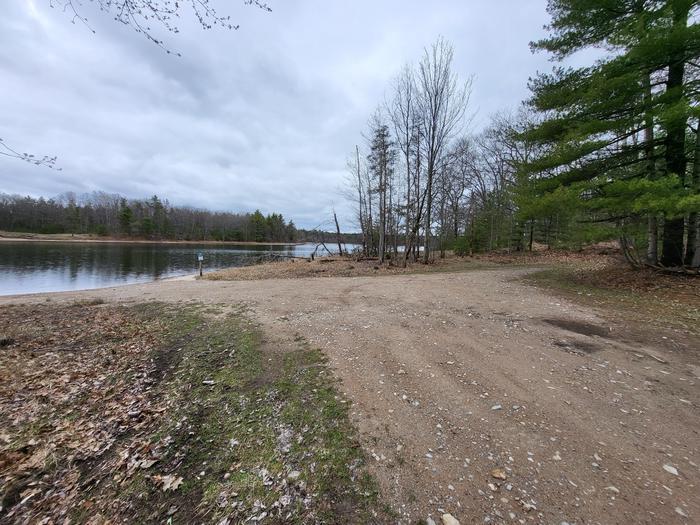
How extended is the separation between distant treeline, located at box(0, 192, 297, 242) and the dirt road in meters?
85.7

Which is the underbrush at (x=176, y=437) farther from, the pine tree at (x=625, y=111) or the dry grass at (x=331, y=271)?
the dry grass at (x=331, y=271)

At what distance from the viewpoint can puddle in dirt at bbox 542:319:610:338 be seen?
4.94 m

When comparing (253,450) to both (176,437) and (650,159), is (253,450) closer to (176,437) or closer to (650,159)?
(176,437)

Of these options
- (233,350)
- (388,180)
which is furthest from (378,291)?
(388,180)

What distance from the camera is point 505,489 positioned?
2.02 m

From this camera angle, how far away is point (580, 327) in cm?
522

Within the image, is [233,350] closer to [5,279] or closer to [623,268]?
[623,268]

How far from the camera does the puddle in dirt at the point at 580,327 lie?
494 centimetres

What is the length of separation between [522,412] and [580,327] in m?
3.47

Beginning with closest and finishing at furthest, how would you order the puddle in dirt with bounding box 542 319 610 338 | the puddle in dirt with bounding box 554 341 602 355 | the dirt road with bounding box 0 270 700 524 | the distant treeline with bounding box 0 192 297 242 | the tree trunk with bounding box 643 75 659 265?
1. the dirt road with bounding box 0 270 700 524
2. the puddle in dirt with bounding box 554 341 602 355
3. the puddle in dirt with bounding box 542 319 610 338
4. the tree trunk with bounding box 643 75 659 265
5. the distant treeline with bounding box 0 192 297 242

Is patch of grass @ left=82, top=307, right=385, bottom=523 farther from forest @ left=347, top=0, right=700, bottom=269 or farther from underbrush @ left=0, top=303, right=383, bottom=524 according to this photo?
forest @ left=347, top=0, right=700, bottom=269

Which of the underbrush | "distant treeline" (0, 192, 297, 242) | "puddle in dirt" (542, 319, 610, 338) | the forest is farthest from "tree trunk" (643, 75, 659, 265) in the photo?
"distant treeline" (0, 192, 297, 242)

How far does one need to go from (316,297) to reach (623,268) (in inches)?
424

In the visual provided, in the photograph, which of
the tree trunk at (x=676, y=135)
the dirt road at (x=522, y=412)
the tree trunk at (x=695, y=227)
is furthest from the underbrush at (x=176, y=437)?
the tree trunk at (x=676, y=135)
